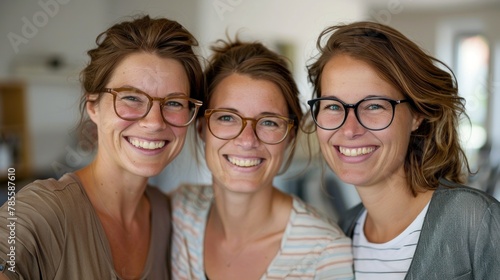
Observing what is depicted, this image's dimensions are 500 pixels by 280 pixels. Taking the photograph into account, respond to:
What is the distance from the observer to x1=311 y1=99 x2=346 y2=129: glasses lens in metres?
1.60

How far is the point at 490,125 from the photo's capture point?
9125 mm

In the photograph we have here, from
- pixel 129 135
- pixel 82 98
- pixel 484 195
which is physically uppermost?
pixel 82 98

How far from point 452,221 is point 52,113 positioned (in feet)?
16.6

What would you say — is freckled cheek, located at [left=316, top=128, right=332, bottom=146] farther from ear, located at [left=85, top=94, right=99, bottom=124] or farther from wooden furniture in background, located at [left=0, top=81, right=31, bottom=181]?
wooden furniture in background, located at [left=0, top=81, right=31, bottom=181]

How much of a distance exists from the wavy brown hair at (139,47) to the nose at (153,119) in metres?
0.16

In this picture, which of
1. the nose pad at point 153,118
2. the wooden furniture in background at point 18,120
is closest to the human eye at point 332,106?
the nose pad at point 153,118

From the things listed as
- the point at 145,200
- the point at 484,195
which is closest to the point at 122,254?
the point at 145,200

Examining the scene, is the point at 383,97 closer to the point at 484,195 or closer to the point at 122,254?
the point at 484,195

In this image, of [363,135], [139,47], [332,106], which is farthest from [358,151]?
[139,47]

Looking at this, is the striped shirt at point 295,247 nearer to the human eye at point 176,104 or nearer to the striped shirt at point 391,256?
the striped shirt at point 391,256

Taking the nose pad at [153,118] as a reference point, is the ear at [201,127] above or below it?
below

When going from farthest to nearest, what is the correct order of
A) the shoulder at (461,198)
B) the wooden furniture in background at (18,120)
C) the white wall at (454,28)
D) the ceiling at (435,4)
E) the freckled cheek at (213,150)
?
1. the white wall at (454,28)
2. the ceiling at (435,4)
3. the wooden furniture in background at (18,120)
4. the freckled cheek at (213,150)
5. the shoulder at (461,198)

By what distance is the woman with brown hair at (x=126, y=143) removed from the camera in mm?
1441

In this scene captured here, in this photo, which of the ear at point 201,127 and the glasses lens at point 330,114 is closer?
the glasses lens at point 330,114
